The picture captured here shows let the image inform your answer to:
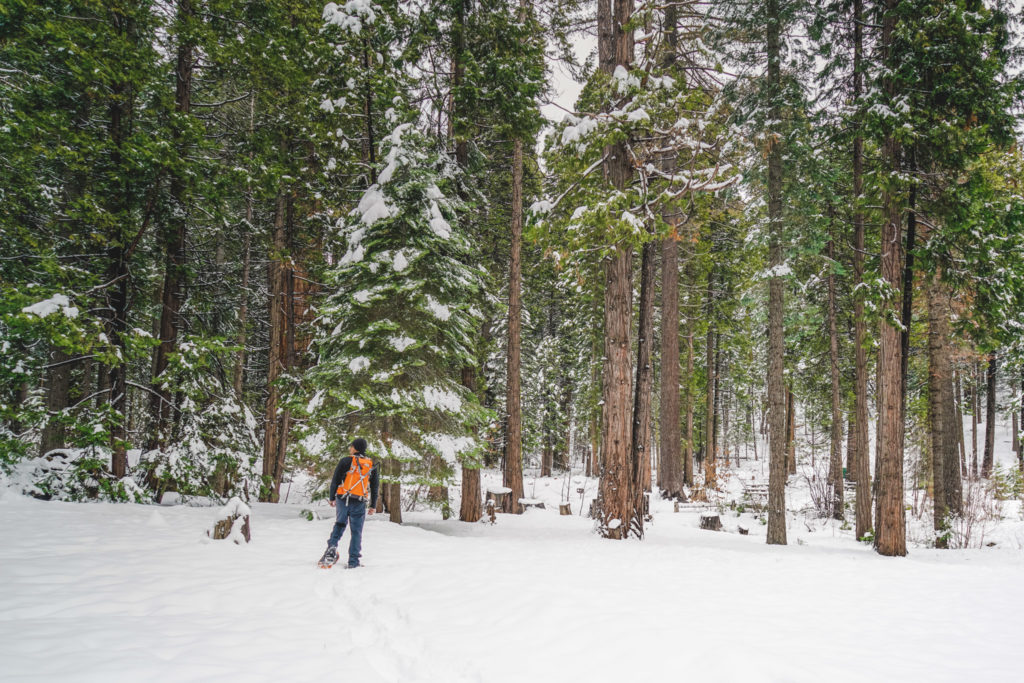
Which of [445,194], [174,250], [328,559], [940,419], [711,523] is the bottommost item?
[711,523]

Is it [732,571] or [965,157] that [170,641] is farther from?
[965,157]

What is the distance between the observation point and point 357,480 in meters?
6.95

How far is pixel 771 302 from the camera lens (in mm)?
10562

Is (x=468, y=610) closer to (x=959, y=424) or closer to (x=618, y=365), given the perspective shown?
(x=618, y=365)

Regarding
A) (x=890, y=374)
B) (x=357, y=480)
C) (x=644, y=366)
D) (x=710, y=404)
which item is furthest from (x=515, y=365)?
(x=710, y=404)

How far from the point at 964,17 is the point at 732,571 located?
35.1 ft

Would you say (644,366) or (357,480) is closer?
(357,480)

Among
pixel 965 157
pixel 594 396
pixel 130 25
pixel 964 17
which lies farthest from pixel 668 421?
pixel 130 25

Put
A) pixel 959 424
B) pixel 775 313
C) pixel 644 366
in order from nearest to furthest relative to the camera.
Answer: pixel 775 313 < pixel 644 366 < pixel 959 424

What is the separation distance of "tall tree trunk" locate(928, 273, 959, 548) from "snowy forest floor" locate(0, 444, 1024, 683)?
242cm

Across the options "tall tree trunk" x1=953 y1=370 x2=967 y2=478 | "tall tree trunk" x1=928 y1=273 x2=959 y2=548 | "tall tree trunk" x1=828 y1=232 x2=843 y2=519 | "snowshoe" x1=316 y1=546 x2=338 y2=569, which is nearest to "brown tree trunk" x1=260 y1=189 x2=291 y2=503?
"snowshoe" x1=316 y1=546 x2=338 y2=569

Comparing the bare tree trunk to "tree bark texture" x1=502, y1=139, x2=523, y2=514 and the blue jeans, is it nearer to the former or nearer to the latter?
"tree bark texture" x1=502, y1=139, x2=523, y2=514

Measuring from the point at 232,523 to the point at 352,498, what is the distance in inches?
93.0

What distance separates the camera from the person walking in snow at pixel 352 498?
21.6 ft
